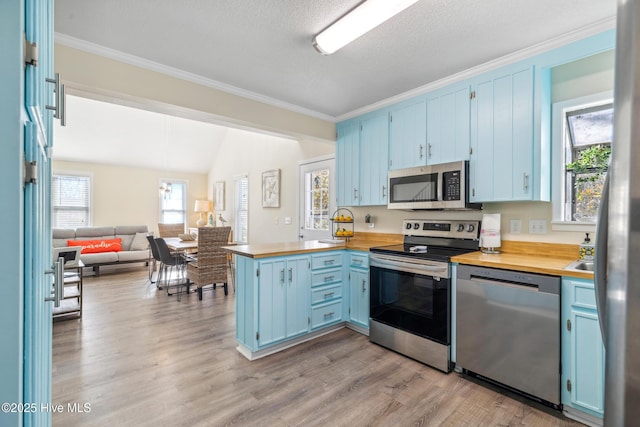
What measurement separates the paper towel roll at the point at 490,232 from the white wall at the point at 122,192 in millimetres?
7721

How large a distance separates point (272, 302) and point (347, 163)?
1.98 meters

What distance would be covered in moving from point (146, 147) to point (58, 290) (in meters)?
6.98

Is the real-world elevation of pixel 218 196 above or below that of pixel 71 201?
above

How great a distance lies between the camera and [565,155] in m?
2.40

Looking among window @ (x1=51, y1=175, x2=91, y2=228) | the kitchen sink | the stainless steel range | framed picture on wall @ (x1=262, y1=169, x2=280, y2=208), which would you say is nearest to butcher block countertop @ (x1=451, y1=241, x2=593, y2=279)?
the kitchen sink

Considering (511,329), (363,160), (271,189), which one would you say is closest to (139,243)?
(271,189)

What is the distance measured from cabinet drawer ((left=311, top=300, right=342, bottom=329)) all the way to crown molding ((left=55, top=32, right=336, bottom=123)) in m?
2.27

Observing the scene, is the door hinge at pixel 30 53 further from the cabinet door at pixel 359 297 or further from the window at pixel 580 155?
the window at pixel 580 155

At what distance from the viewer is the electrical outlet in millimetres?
2448

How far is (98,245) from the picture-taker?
20.2ft

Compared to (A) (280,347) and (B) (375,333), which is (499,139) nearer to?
(B) (375,333)

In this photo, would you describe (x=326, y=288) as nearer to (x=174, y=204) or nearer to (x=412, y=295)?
(x=412, y=295)

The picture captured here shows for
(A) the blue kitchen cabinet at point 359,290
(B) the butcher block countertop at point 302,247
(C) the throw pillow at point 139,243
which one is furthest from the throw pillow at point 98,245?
(A) the blue kitchen cabinet at point 359,290

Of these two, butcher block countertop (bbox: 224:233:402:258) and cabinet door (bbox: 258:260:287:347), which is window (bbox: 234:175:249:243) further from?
cabinet door (bbox: 258:260:287:347)
